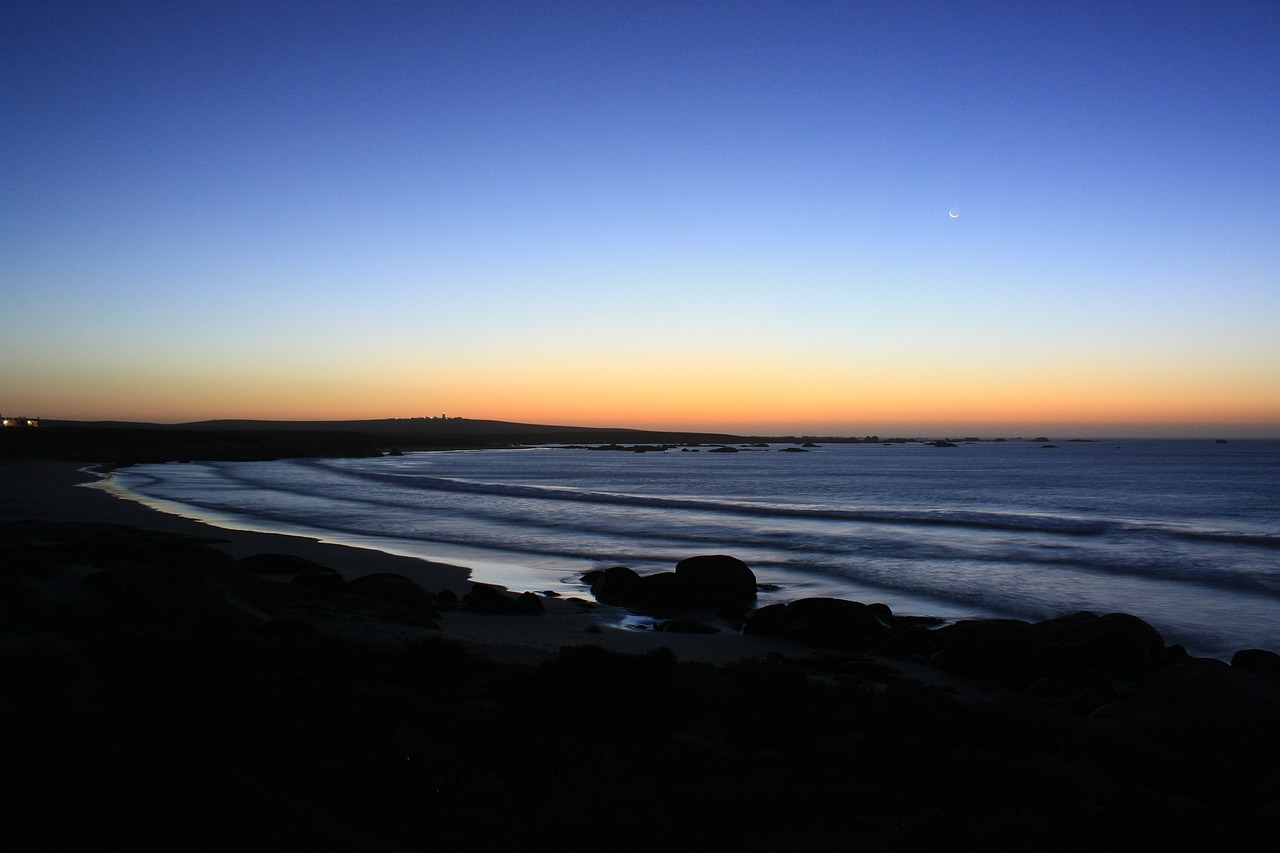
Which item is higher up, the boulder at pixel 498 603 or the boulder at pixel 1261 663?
the boulder at pixel 1261 663

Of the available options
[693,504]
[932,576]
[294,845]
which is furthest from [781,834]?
[693,504]

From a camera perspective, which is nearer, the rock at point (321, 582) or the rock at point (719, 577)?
the rock at point (321, 582)

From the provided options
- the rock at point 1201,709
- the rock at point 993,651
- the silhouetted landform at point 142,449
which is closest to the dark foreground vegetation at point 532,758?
the rock at point 1201,709

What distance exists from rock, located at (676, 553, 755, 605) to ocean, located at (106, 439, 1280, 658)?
2.15 feet

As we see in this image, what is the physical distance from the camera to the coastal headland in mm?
5855

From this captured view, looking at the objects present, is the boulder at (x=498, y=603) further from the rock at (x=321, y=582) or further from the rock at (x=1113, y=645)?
the rock at (x=1113, y=645)

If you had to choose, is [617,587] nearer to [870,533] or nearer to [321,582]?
[321,582]

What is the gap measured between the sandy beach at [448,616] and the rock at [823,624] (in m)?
0.42

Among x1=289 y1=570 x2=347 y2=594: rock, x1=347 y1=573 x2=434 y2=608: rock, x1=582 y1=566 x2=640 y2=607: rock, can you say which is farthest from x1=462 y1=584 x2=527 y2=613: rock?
x1=289 y1=570 x2=347 y2=594: rock

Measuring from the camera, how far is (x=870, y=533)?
110 feet

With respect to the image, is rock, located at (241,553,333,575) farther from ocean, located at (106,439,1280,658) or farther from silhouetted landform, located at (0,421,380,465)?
silhouetted landform, located at (0,421,380,465)

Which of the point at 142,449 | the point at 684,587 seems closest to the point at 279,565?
the point at 684,587

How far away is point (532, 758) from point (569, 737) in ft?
1.70

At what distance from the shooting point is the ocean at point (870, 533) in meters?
20.7
